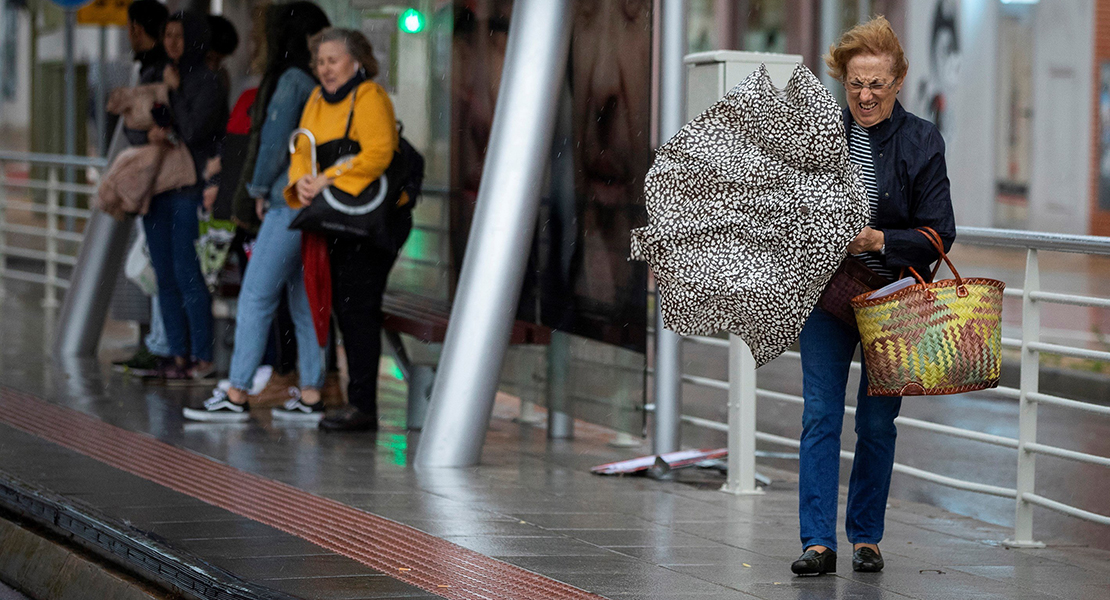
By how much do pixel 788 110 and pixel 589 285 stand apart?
2.82 m

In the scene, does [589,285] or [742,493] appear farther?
[589,285]

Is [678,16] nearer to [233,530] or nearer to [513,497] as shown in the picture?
[513,497]

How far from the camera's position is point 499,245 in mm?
7418

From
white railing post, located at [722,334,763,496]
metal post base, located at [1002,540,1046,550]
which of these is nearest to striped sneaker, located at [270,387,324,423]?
white railing post, located at [722,334,763,496]

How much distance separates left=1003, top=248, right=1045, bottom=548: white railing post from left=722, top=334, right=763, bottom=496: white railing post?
3.88ft

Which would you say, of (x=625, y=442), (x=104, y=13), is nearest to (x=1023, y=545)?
(x=625, y=442)

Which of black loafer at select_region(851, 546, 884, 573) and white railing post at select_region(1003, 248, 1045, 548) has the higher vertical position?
white railing post at select_region(1003, 248, 1045, 548)

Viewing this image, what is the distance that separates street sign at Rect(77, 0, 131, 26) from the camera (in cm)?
1444

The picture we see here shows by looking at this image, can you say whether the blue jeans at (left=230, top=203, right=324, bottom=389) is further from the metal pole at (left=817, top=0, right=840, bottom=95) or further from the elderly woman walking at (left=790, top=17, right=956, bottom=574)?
the metal pole at (left=817, top=0, right=840, bottom=95)

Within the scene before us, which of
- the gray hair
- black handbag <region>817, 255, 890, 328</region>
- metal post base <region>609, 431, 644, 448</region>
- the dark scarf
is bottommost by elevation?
metal post base <region>609, 431, 644, 448</region>

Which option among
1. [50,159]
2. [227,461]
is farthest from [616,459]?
[50,159]

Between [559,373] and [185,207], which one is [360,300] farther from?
[185,207]

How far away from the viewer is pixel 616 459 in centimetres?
812

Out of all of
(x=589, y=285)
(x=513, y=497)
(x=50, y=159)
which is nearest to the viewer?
(x=513, y=497)
